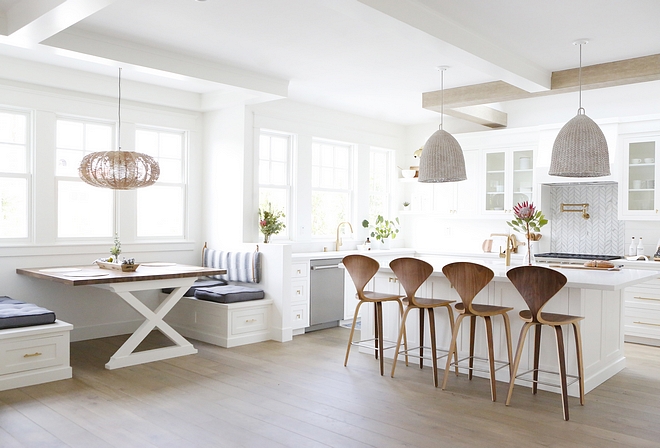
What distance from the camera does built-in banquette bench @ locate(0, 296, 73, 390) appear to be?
13.8ft

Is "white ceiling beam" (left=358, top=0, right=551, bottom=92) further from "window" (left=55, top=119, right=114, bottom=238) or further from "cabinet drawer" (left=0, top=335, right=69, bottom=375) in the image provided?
"window" (left=55, top=119, right=114, bottom=238)

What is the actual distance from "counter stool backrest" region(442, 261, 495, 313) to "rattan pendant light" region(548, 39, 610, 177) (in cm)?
100

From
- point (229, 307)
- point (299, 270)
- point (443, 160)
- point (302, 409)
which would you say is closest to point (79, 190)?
point (229, 307)

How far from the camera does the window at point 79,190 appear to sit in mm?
5762

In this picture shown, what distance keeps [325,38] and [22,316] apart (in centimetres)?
314

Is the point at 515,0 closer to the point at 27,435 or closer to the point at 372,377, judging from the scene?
the point at 372,377

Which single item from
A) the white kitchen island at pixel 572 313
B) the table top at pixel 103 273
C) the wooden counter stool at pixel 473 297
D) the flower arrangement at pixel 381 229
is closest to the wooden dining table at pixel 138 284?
the table top at pixel 103 273

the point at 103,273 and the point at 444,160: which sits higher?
the point at 444,160

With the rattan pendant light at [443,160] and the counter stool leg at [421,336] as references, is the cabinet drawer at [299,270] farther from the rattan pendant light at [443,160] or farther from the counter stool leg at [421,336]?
the rattan pendant light at [443,160]

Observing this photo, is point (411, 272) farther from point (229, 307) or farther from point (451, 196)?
point (451, 196)

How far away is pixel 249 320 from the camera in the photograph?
580 cm

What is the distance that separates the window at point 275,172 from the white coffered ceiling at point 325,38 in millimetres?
922

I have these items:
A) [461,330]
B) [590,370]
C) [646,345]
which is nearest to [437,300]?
[461,330]

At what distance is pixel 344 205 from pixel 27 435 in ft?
16.8
